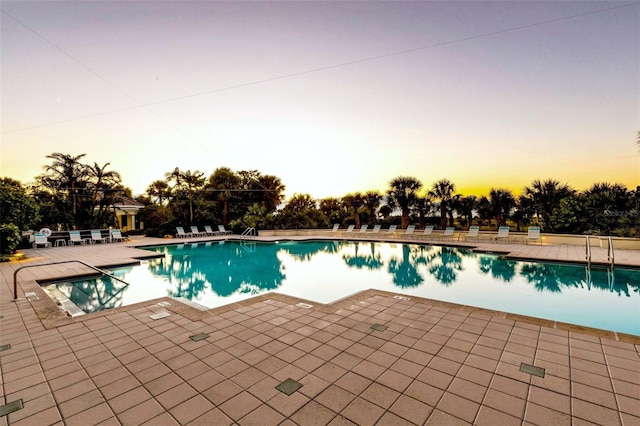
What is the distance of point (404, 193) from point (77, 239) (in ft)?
59.9

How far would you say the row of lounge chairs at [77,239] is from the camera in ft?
45.1

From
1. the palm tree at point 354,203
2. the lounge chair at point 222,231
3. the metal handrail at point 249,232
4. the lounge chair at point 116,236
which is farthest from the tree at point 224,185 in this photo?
Result: the palm tree at point 354,203

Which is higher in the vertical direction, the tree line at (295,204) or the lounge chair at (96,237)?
the tree line at (295,204)

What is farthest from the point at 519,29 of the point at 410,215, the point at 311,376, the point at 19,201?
the point at 19,201

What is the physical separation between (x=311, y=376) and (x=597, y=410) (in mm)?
2192

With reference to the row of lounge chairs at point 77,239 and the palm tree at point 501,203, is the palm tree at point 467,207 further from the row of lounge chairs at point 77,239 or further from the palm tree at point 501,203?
the row of lounge chairs at point 77,239

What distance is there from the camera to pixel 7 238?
32.6 feet

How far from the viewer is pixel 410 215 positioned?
19.4 metres

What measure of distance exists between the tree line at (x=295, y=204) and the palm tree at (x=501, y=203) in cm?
5

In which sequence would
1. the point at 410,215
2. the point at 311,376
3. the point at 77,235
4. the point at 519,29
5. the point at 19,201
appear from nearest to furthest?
the point at 311,376, the point at 519,29, the point at 19,201, the point at 77,235, the point at 410,215

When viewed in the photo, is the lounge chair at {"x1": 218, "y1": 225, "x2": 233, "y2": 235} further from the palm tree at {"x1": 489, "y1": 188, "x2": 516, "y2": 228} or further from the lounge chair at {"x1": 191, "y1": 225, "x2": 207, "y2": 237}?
the palm tree at {"x1": 489, "y1": 188, "x2": 516, "y2": 228}

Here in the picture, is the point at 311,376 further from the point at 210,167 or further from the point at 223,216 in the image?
the point at 210,167

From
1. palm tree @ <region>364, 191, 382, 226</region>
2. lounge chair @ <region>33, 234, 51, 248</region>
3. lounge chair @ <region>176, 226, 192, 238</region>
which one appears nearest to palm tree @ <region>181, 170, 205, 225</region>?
lounge chair @ <region>176, 226, 192, 238</region>

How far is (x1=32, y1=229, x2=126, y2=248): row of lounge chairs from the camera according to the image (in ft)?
45.1
